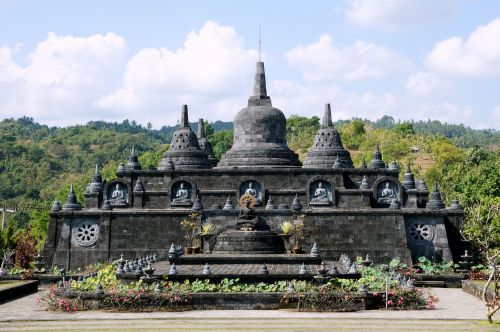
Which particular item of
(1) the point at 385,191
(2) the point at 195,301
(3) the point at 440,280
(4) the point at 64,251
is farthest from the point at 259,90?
(2) the point at 195,301

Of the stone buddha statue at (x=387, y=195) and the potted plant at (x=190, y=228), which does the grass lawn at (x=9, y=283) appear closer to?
the potted plant at (x=190, y=228)

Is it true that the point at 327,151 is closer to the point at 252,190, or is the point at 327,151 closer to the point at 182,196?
the point at 252,190

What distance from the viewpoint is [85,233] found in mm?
47438

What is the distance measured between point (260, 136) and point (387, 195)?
367 inches

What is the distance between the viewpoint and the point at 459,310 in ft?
97.1

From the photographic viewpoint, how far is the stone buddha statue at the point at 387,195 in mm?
49094

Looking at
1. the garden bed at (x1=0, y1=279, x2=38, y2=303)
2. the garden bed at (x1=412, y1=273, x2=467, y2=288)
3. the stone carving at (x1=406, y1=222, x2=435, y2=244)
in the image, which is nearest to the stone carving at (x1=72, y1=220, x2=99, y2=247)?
the garden bed at (x1=0, y1=279, x2=38, y2=303)

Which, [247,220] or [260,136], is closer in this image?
[247,220]

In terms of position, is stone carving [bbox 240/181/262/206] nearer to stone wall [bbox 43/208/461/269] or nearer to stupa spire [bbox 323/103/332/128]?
stone wall [bbox 43/208/461/269]

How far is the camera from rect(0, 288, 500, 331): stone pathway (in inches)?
953

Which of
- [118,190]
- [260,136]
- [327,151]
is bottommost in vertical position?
[118,190]

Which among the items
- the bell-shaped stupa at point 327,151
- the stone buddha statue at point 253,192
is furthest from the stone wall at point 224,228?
the bell-shaped stupa at point 327,151

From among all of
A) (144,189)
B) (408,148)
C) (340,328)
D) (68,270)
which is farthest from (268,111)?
(408,148)

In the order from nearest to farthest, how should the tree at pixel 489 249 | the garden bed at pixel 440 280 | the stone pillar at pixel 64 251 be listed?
the tree at pixel 489 249 → the garden bed at pixel 440 280 → the stone pillar at pixel 64 251
